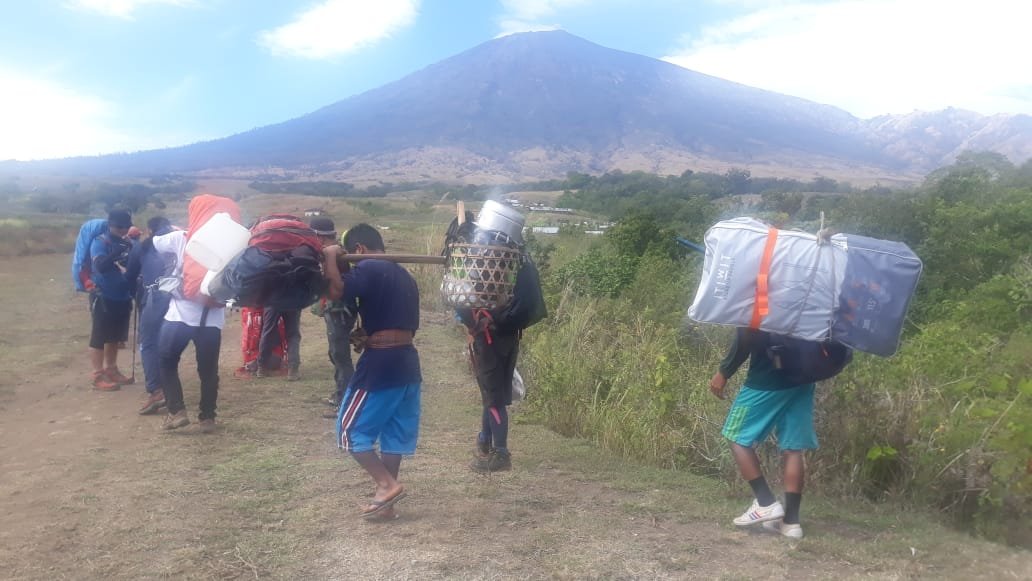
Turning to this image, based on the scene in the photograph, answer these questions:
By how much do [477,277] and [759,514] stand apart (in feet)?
6.41

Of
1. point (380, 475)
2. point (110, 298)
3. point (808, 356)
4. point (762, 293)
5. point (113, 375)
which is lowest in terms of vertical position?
point (113, 375)

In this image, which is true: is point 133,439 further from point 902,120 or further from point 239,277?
point 902,120

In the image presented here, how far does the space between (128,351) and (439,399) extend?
15.4ft

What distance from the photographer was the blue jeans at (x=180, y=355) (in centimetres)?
570

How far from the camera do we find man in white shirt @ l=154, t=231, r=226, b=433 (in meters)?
5.70

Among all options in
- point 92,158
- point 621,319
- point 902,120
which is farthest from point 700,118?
point 621,319

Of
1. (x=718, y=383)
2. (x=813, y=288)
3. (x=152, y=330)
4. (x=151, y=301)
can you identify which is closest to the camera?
(x=813, y=288)

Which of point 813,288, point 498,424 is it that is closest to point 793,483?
point 813,288

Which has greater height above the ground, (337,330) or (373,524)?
(337,330)

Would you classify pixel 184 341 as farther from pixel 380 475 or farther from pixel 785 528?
pixel 785 528

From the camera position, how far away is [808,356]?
3871mm

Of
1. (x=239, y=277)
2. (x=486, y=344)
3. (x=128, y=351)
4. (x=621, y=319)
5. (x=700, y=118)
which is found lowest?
(x=128, y=351)

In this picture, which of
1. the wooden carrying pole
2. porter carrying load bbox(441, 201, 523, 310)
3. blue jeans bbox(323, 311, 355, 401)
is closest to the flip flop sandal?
porter carrying load bbox(441, 201, 523, 310)

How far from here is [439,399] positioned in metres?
7.44
